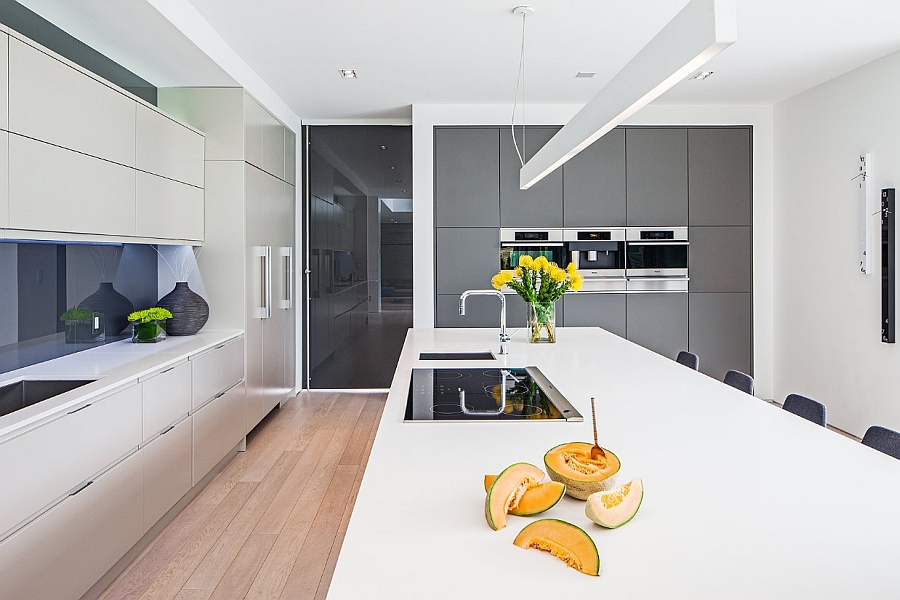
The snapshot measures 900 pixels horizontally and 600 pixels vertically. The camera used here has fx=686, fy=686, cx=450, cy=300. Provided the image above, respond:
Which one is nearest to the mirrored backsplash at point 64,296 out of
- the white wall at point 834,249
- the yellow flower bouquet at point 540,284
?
the yellow flower bouquet at point 540,284

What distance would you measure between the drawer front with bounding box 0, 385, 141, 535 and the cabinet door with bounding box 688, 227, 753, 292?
15.2ft

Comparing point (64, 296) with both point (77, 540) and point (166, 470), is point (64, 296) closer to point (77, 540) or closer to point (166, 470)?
point (166, 470)

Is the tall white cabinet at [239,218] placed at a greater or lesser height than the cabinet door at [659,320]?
greater

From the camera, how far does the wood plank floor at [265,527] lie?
264cm

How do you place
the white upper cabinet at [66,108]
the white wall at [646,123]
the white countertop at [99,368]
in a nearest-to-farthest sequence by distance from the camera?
1. the white countertop at [99,368]
2. the white upper cabinet at [66,108]
3. the white wall at [646,123]

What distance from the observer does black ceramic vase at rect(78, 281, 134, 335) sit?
3670mm

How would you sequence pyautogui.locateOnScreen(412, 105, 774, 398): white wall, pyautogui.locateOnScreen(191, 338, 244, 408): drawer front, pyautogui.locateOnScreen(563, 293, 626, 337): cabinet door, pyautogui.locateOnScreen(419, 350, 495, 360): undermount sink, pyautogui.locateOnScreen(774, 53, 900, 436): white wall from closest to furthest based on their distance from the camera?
1. pyautogui.locateOnScreen(419, 350, 495, 360): undermount sink
2. pyautogui.locateOnScreen(191, 338, 244, 408): drawer front
3. pyautogui.locateOnScreen(774, 53, 900, 436): white wall
4. pyautogui.locateOnScreen(412, 105, 774, 398): white wall
5. pyautogui.locateOnScreen(563, 293, 626, 337): cabinet door

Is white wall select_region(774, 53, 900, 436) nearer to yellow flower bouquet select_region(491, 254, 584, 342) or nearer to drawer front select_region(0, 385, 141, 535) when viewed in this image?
yellow flower bouquet select_region(491, 254, 584, 342)

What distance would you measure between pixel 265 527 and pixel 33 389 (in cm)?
118

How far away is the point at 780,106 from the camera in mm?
5773

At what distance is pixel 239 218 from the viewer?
456 centimetres

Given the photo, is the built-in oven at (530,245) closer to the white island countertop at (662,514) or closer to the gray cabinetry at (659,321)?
the gray cabinetry at (659,321)

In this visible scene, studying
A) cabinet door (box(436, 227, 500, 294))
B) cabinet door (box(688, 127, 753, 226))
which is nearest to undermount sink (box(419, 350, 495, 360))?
cabinet door (box(436, 227, 500, 294))

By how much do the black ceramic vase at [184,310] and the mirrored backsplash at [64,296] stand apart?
0.21 metres
